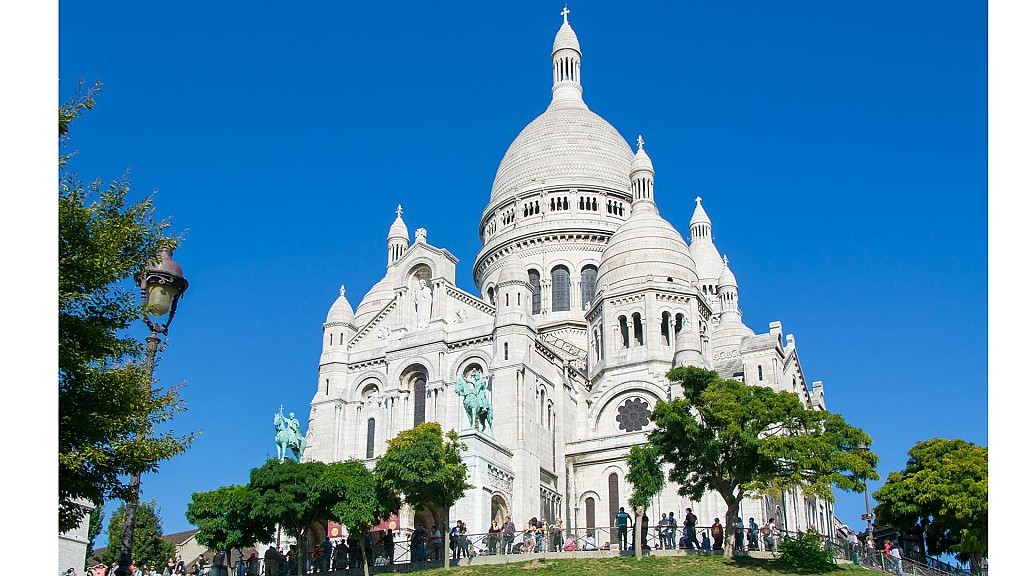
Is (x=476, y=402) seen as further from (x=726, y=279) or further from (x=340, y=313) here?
(x=726, y=279)

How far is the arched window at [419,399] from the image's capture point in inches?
2386

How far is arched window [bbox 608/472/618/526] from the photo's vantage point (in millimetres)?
59766

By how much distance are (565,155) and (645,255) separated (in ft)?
60.7

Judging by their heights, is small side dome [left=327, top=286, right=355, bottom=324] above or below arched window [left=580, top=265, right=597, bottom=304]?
below

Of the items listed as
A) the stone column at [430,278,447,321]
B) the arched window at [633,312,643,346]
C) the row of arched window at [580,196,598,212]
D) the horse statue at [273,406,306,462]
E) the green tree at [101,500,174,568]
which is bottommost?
the green tree at [101,500,174,568]

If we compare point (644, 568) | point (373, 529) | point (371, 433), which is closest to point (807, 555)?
point (644, 568)

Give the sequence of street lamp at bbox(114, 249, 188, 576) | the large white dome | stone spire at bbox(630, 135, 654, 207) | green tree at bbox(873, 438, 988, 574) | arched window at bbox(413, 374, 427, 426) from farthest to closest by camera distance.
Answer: the large white dome → stone spire at bbox(630, 135, 654, 207) → arched window at bbox(413, 374, 427, 426) → green tree at bbox(873, 438, 988, 574) → street lamp at bbox(114, 249, 188, 576)

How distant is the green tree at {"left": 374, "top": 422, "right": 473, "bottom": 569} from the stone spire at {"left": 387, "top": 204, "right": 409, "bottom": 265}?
1380 inches

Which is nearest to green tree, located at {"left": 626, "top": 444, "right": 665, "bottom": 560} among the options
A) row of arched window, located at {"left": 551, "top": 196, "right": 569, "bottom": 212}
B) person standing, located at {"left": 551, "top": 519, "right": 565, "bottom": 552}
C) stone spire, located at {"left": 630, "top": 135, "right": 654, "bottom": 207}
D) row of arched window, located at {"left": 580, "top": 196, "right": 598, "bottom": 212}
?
person standing, located at {"left": 551, "top": 519, "right": 565, "bottom": 552}

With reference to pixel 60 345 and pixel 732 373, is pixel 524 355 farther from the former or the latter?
pixel 60 345

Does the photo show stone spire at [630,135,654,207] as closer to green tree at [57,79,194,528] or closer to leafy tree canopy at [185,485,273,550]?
leafy tree canopy at [185,485,273,550]

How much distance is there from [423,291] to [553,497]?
1440 centimetres

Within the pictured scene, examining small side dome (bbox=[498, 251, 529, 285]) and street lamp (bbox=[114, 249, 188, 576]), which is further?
small side dome (bbox=[498, 251, 529, 285])

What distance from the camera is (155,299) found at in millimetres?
18969
